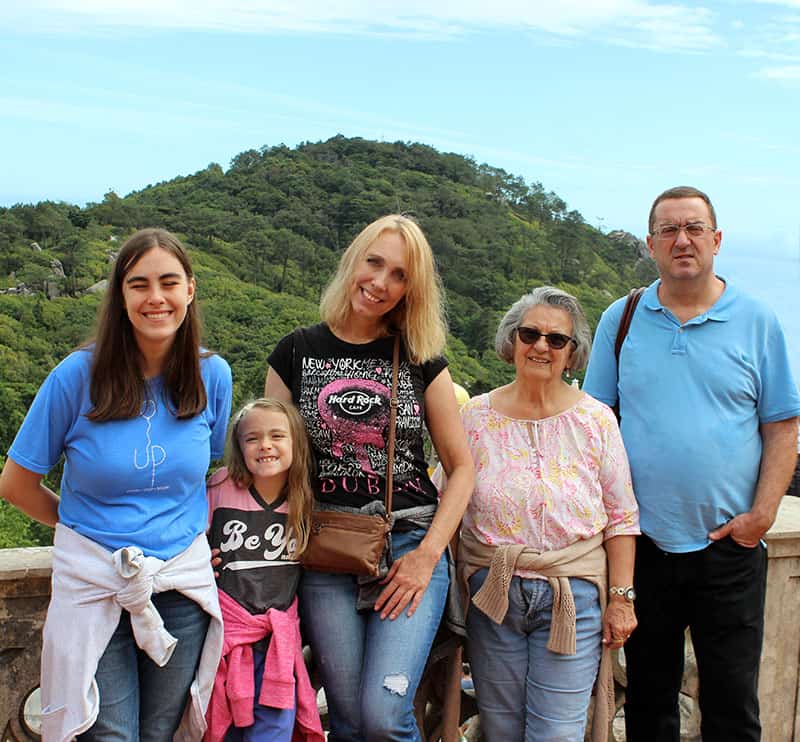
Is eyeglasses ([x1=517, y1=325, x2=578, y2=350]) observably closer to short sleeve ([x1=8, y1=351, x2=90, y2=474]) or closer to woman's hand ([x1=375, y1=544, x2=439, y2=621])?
woman's hand ([x1=375, y1=544, x2=439, y2=621])

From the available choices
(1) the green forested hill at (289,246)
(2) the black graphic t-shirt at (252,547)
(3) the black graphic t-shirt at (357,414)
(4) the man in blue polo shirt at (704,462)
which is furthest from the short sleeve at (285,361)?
(1) the green forested hill at (289,246)

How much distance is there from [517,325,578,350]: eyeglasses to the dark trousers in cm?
67

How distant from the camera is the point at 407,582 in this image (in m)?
2.59

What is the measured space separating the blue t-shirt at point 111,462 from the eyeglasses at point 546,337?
3.28 feet

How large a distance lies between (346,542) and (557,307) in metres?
0.91

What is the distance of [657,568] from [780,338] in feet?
2.62

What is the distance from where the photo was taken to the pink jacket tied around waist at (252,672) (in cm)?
243

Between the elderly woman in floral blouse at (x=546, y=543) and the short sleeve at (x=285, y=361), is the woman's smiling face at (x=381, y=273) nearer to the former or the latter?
the short sleeve at (x=285, y=361)

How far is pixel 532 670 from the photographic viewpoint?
265cm

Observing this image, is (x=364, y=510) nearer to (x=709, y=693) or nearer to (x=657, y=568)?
(x=657, y=568)

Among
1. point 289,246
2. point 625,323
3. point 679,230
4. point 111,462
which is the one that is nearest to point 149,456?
point 111,462

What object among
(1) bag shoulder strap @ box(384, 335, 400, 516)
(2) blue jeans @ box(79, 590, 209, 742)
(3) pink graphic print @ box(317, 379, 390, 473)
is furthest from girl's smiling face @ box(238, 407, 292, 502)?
(2) blue jeans @ box(79, 590, 209, 742)

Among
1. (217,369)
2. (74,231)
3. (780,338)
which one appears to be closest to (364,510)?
(217,369)

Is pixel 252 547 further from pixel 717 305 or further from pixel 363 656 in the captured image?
pixel 717 305
